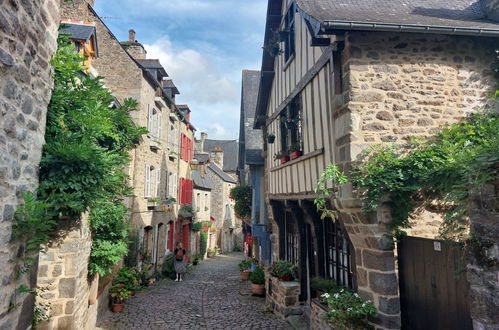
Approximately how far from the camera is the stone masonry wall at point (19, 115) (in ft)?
8.14

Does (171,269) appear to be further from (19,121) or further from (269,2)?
(19,121)

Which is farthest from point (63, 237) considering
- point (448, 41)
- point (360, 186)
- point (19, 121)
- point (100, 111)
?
point (448, 41)

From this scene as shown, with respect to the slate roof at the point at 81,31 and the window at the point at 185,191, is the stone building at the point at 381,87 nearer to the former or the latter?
the slate roof at the point at 81,31

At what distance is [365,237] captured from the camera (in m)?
4.43

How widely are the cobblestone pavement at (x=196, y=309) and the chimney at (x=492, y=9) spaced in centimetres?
674

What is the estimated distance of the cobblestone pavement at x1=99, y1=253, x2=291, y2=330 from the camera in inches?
278

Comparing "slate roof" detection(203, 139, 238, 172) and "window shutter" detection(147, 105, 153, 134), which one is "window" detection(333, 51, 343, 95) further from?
"slate roof" detection(203, 139, 238, 172)

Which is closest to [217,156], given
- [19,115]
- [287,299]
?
[287,299]

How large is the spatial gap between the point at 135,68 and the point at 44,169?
7.91 metres

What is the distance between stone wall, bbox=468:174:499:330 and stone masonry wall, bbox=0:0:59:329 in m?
3.59

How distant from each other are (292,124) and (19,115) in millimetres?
4753

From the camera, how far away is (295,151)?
6617 mm

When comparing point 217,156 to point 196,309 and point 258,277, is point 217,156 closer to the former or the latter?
point 258,277

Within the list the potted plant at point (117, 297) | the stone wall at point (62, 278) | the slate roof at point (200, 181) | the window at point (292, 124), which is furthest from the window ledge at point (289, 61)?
the slate roof at point (200, 181)
